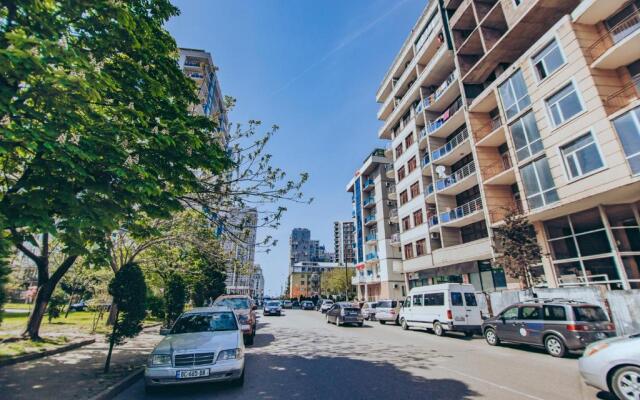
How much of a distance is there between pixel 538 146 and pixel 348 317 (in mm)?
15406

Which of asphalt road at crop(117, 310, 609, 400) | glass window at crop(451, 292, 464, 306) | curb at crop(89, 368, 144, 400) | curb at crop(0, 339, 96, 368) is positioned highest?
glass window at crop(451, 292, 464, 306)

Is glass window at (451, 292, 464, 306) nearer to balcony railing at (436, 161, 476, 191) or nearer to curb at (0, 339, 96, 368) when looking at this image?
balcony railing at (436, 161, 476, 191)

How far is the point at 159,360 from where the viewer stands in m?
5.72

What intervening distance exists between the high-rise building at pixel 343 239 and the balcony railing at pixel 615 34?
116567 mm

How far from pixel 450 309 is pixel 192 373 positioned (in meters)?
A: 12.6

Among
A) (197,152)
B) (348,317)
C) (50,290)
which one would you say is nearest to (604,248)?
(348,317)

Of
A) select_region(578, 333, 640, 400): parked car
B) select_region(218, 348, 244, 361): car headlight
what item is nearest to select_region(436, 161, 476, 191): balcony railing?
select_region(578, 333, 640, 400): parked car

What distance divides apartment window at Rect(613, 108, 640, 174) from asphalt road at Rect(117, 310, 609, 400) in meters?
8.71

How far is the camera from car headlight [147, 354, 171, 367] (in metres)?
5.66

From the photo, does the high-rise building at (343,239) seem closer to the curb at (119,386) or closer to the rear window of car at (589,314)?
the rear window of car at (589,314)

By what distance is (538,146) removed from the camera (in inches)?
645

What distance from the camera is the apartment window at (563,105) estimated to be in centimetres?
1452

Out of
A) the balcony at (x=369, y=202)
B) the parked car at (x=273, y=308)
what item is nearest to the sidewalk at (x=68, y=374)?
the parked car at (x=273, y=308)

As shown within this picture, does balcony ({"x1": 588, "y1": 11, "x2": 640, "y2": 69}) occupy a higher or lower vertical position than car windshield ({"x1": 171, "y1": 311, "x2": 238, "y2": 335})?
higher
